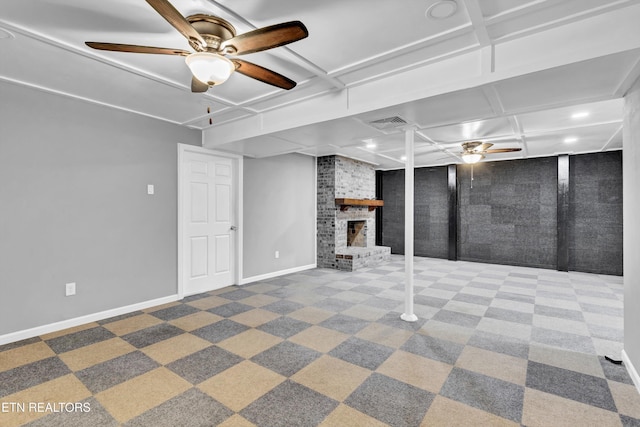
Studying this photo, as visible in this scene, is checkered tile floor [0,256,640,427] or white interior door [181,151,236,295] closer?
checkered tile floor [0,256,640,427]

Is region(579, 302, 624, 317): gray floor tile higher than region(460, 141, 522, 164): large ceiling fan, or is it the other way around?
region(460, 141, 522, 164): large ceiling fan

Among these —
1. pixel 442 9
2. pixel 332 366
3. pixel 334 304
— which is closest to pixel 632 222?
pixel 442 9

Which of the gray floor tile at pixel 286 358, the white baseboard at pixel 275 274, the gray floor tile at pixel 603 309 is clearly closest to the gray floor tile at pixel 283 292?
the white baseboard at pixel 275 274

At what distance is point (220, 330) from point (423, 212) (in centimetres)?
670

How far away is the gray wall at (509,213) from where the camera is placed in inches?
279

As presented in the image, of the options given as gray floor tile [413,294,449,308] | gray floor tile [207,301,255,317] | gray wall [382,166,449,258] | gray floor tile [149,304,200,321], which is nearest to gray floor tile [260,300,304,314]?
gray floor tile [207,301,255,317]

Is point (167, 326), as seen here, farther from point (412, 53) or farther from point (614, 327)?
point (614, 327)

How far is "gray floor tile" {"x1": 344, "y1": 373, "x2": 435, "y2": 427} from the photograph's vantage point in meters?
2.05

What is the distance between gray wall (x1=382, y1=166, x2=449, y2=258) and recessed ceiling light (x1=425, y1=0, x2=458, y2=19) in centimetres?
680

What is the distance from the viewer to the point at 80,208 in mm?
3682

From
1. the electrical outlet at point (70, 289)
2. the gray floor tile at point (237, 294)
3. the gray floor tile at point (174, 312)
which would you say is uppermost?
the electrical outlet at point (70, 289)

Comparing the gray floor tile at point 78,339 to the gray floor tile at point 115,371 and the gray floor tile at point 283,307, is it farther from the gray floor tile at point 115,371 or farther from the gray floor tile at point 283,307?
the gray floor tile at point 283,307

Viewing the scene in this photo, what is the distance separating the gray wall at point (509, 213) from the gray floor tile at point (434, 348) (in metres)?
5.36

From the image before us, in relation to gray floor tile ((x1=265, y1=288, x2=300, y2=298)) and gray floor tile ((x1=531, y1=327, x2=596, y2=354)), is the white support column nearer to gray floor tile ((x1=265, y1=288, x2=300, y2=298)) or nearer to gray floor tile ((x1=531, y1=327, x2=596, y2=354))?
gray floor tile ((x1=531, y1=327, x2=596, y2=354))
